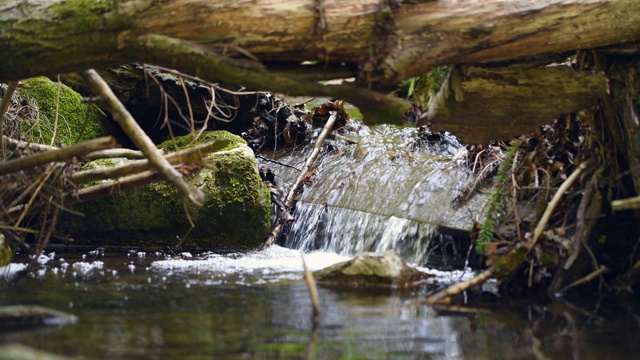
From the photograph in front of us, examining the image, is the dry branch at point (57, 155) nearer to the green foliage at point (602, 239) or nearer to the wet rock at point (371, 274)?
the wet rock at point (371, 274)

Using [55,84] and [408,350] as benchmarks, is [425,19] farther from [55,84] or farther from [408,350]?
[55,84]

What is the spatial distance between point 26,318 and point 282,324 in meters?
1.45

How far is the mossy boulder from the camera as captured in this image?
8.41 m

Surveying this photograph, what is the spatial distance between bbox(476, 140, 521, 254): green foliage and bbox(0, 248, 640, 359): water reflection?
67cm

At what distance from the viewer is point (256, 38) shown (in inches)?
181

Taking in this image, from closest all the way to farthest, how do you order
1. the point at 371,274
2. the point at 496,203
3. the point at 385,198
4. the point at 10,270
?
the point at 371,274, the point at 496,203, the point at 10,270, the point at 385,198

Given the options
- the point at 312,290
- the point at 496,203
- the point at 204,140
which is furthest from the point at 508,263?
the point at 204,140

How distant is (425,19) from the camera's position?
4766 millimetres

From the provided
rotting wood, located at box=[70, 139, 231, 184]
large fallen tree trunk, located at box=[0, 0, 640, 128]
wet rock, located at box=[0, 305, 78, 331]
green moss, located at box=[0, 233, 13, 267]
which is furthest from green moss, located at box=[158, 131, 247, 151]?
wet rock, located at box=[0, 305, 78, 331]

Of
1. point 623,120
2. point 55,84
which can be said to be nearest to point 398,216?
point 623,120

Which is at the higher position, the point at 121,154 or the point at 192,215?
the point at 121,154

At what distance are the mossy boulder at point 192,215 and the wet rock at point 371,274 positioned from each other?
8.17ft

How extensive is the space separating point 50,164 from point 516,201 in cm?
355

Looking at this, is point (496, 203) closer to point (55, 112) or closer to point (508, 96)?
point (508, 96)
